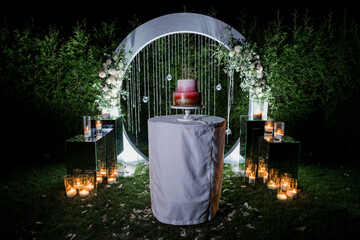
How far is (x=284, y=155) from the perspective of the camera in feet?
9.14

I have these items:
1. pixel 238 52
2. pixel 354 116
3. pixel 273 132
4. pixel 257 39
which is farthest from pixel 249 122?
pixel 354 116

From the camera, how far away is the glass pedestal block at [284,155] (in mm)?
2746

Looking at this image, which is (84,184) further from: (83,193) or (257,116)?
(257,116)

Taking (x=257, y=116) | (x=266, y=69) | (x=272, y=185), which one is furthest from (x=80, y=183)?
(x=266, y=69)

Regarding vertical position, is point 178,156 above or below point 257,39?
below

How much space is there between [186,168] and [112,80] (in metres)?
2.16

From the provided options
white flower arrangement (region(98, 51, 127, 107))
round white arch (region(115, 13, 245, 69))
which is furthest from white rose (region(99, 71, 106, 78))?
round white arch (region(115, 13, 245, 69))

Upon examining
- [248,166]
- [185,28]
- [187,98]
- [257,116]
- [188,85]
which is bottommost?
[248,166]

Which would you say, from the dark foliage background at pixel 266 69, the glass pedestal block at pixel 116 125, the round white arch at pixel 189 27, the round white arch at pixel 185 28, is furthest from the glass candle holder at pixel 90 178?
the round white arch at pixel 189 27

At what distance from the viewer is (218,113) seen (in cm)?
525

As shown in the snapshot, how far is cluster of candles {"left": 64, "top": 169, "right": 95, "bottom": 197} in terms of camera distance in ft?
9.32

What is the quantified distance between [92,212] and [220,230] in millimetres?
1390

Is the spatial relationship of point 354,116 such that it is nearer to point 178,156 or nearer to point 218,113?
point 218,113

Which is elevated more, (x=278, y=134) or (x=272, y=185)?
(x=278, y=134)
